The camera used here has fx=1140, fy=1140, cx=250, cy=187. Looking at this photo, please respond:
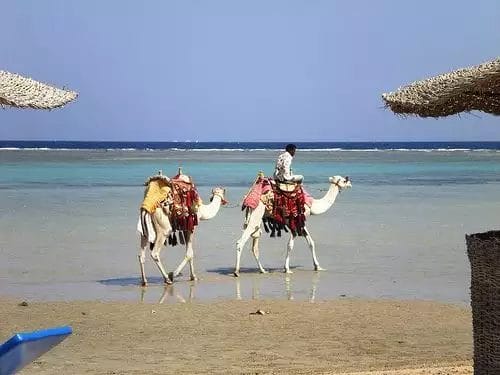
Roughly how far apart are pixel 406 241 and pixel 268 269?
3.98 m

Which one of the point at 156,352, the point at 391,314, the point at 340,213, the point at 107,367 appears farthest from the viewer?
the point at 340,213

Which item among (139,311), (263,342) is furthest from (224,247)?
(263,342)

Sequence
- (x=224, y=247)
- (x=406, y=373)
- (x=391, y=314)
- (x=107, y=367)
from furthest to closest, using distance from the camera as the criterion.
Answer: (x=224, y=247) → (x=391, y=314) → (x=107, y=367) → (x=406, y=373)

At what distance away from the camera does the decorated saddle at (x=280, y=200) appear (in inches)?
586

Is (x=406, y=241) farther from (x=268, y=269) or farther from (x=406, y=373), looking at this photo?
(x=406, y=373)

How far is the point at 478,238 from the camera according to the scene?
6.59 m

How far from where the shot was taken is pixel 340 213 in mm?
24719

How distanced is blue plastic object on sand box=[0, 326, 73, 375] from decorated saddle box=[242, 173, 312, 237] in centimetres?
1018

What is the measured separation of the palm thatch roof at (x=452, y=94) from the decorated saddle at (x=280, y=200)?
7.65m

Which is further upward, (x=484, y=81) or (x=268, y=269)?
(x=484, y=81)

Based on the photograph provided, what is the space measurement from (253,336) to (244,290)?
3.11 meters

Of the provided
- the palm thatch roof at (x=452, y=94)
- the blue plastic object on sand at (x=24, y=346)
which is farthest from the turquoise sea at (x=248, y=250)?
the blue plastic object on sand at (x=24, y=346)

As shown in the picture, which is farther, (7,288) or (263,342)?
(7,288)

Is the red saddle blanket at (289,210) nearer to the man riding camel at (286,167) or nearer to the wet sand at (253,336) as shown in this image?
the man riding camel at (286,167)
